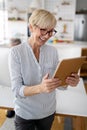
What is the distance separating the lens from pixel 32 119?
→ 3.83ft

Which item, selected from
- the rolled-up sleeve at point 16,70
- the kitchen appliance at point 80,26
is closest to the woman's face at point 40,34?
the rolled-up sleeve at point 16,70

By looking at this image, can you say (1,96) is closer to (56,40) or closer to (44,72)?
(44,72)

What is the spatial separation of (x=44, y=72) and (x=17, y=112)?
29cm

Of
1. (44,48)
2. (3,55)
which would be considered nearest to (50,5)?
(3,55)

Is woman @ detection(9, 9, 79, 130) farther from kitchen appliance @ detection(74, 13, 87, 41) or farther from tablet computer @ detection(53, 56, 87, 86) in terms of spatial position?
kitchen appliance @ detection(74, 13, 87, 41)

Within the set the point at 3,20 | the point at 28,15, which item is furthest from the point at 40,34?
the point at 3,20

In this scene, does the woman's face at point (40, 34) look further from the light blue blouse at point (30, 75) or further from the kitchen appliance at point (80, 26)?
the kitchen appliance at point (80, 26)

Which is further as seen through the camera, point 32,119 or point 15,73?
point 32,119

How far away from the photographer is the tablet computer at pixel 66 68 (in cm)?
95

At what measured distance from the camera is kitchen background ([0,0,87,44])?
5070 millimetres

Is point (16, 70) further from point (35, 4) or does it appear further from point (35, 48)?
point (35, 4)

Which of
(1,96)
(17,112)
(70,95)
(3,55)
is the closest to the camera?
(17,112)

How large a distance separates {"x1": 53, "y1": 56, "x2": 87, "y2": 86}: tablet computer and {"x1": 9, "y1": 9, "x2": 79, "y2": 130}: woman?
27 millimetres

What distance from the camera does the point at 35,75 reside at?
110 centimetres
